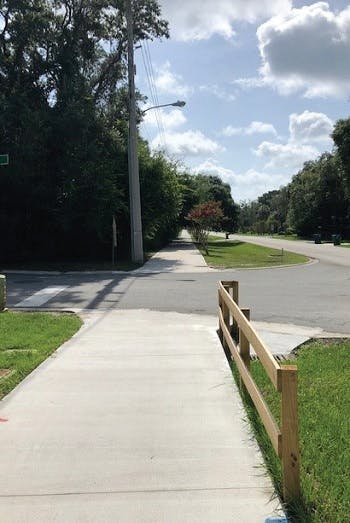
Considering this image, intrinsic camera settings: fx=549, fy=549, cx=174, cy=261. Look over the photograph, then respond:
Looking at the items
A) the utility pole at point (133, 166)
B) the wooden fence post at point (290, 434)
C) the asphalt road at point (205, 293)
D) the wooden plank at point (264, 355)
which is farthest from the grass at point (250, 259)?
the wooden fence post at point (290, 434)

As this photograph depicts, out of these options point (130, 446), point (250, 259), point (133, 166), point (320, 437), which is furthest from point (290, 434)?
point (250, 259)

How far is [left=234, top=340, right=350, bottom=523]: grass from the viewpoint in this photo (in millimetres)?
3254

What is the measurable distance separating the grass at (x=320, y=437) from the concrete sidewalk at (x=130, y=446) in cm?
20

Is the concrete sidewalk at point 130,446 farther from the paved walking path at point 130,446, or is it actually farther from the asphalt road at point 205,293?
the asphalt road at point 205,293

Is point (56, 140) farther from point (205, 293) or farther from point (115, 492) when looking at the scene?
point (115, 492)

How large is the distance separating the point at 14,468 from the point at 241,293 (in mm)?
11639

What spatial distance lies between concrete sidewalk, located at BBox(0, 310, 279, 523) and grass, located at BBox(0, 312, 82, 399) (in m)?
0.20

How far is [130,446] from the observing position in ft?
13.8

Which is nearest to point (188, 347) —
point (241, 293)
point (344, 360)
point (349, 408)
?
point (344, 360)

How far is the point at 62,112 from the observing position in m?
24.8

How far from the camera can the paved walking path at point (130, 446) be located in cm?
329

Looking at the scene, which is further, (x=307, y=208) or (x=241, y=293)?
(x=307, y=208)

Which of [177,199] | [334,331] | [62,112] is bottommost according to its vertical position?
[334,331]

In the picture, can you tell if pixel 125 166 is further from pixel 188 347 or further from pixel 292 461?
pixel 292 461
